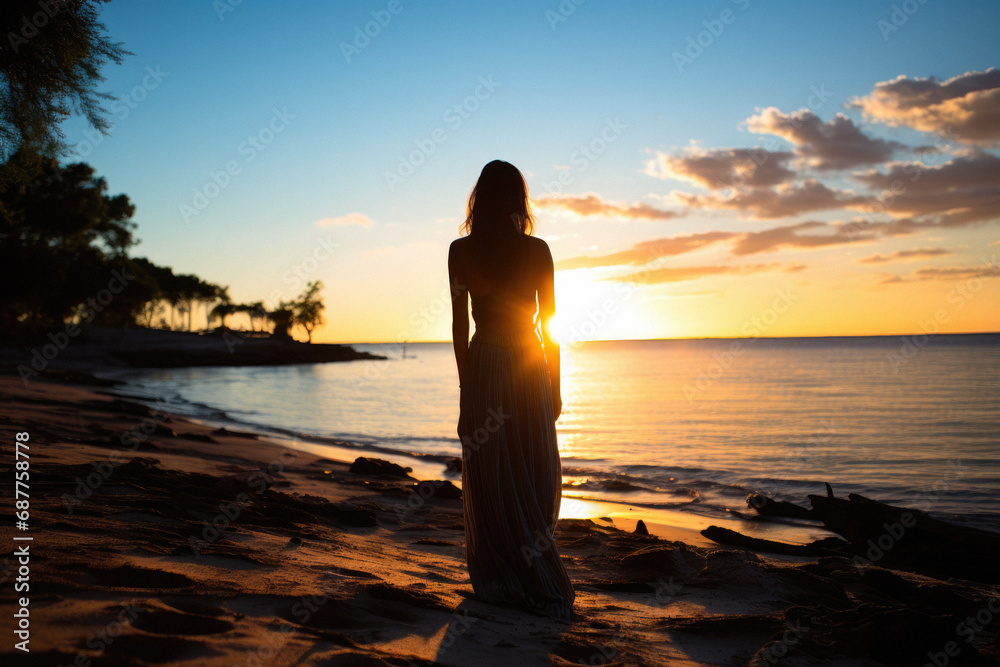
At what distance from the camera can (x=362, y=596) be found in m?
3.45

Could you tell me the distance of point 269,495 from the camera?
6207 mm

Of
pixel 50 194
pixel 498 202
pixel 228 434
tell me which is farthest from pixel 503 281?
pixel 50 194

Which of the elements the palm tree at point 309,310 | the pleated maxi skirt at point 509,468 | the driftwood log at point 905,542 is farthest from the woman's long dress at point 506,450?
the palm tree at point 309,310

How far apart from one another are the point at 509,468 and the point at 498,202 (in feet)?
5.91

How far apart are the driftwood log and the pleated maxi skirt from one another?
411 centimetres

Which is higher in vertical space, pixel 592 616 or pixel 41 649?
pixel 41 649

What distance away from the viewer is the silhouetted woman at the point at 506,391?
154 inches

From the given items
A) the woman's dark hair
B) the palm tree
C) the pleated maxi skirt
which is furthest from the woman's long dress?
the palm tree

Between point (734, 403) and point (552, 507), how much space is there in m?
25.9

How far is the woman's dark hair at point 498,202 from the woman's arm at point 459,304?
256 millimetres

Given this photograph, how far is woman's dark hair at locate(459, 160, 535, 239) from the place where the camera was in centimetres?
393

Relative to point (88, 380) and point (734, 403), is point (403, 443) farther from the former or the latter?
point (88, 380)

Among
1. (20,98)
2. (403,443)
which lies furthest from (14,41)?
(403,443)

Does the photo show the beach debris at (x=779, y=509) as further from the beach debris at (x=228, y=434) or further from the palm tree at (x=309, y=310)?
the palm tree at (x=309, y=310)
